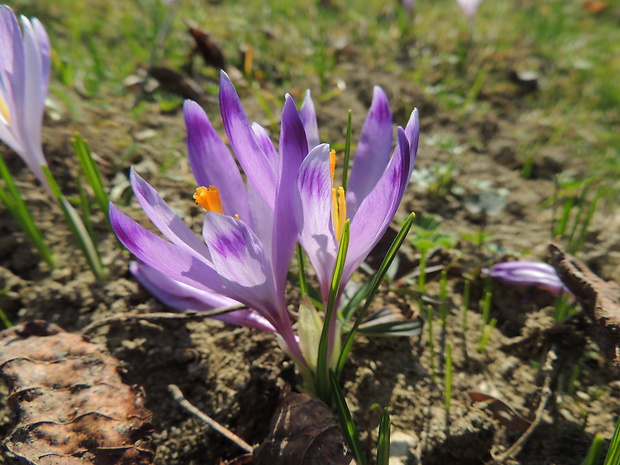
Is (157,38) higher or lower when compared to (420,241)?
higher

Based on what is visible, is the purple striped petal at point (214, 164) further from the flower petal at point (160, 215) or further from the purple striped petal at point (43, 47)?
the purple striped petal at point (43, 47)

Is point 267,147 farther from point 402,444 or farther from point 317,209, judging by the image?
point 402,444

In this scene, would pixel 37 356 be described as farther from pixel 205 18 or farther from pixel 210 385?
pixel 205 18

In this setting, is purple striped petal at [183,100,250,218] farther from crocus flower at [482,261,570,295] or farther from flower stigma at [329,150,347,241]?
crocus flower at [482,261,570,295]

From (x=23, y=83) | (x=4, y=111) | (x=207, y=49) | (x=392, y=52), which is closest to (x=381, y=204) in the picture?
(x=23, y=83)

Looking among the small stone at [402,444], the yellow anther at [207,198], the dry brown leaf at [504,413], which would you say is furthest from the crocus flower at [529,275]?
the yellow anther at [207,198]

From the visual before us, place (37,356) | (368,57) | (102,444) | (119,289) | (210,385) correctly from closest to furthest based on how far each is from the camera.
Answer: (102,444) → (37,356) → (210,385) → (119,289) → (368,57)

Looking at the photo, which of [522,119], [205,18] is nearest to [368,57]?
[522,119]
